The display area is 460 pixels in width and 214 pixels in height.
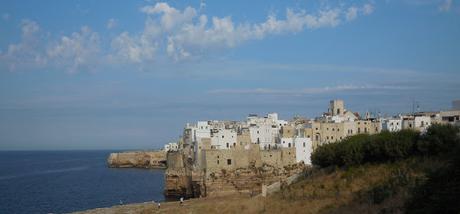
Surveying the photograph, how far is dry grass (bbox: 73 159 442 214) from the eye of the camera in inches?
875

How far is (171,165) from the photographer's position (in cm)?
6538

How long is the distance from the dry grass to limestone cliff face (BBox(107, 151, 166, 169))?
79.8 meters

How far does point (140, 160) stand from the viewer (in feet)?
387

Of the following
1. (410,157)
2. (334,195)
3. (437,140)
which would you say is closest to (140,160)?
(410,157)

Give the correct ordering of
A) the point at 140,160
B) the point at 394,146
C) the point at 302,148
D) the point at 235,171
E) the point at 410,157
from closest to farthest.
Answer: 1. the point at 410,157
2. the point at 394,146
3. the point at 235,171
4. the point at 302,148
5. the point at 140,160

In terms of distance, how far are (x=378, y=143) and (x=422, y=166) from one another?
387 centimetres

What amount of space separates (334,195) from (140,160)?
96.0 meters

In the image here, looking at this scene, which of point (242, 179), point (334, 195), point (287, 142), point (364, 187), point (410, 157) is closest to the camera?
point (334, 195)

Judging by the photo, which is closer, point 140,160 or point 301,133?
point 301,133

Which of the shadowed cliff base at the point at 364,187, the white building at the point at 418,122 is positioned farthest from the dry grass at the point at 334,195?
the white building at the point at 418,122

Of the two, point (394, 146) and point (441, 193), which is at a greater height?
point (394, 146)

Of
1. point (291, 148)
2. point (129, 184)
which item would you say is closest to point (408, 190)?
point (291, 148)

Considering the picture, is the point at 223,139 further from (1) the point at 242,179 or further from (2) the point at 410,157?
(2) the point at 410,157

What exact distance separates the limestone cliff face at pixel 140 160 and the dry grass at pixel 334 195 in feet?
262
